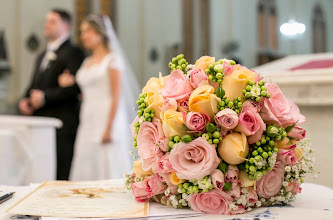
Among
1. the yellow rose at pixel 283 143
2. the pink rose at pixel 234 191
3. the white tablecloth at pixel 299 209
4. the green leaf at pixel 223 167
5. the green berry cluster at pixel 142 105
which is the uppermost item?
the green berry cluster at pixel 142 105

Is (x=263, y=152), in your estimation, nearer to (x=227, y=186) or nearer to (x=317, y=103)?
(x=227, y=186)

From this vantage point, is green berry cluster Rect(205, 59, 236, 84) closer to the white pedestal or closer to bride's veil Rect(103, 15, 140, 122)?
the white pedestal

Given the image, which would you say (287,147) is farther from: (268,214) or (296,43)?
(296,43)

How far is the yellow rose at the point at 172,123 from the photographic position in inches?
38.6

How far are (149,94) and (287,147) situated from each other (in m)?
0.34

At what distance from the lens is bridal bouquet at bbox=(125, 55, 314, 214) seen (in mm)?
971

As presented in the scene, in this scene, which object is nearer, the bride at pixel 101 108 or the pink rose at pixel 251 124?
the pink rose at pixel 251 124

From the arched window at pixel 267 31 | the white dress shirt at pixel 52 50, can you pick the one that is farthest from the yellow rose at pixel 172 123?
the arched window at pixel 267 31

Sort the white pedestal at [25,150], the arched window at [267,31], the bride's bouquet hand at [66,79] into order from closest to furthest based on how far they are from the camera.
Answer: the white pedestal at [25,150] → the bride's bouquet hand at [66,79] → the arched window at [267,31]

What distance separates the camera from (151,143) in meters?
1.06

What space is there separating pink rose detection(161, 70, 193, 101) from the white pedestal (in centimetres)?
235

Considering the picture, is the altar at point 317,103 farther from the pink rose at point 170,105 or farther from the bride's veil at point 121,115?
the bride's veil at point 121,115

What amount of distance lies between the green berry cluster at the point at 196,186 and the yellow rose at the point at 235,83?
19 cm

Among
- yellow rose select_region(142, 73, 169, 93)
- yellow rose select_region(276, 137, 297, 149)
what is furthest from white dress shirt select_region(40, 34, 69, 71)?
yellow rose select_region(276, 137, 297, 149)
